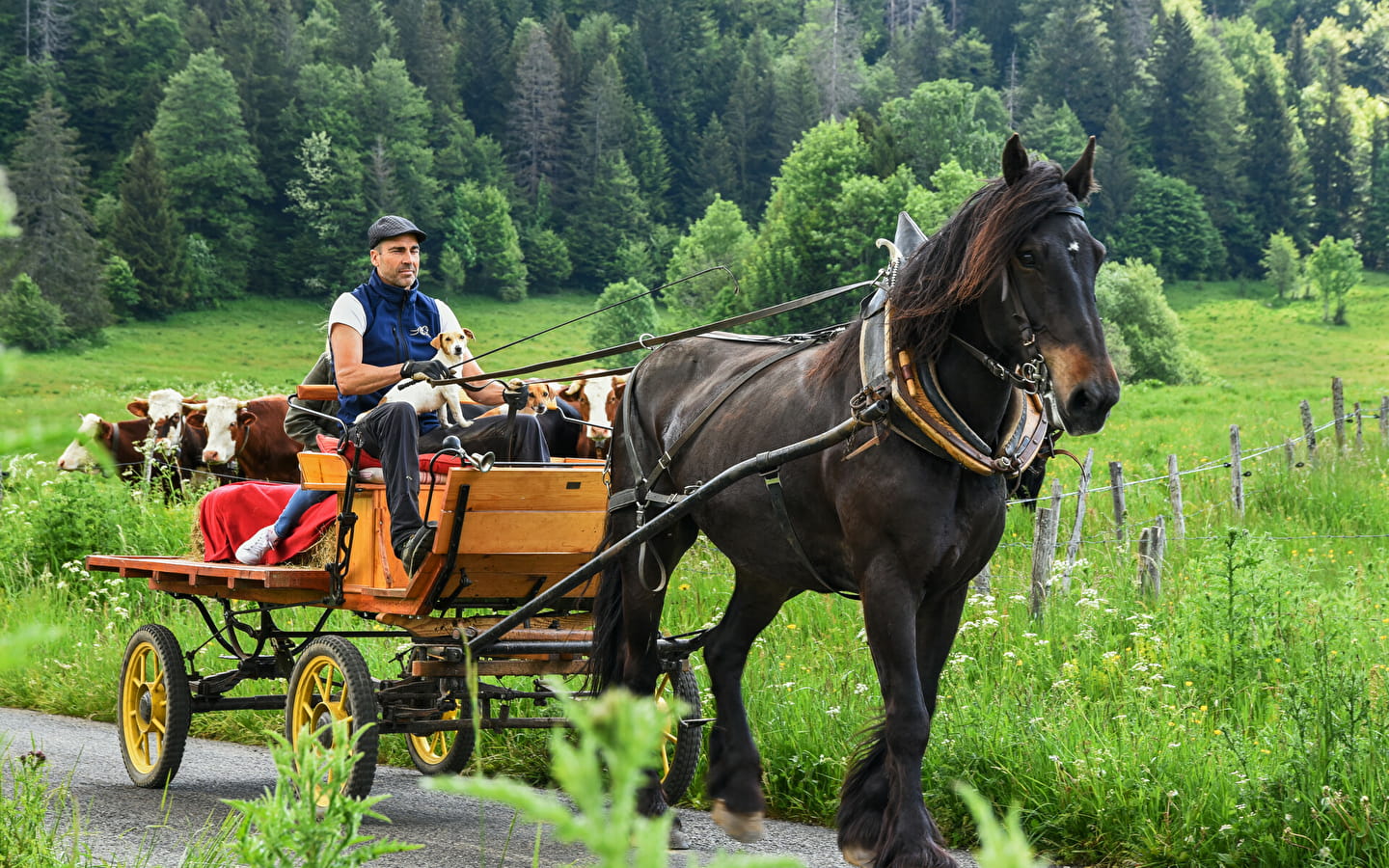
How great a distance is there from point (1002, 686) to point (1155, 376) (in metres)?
57.6

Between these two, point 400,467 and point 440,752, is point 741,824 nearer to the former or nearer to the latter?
point 400,467

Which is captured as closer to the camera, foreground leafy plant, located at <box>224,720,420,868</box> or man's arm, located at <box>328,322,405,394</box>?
foreground leafy plant, located at <box>224,720,420,868</box>

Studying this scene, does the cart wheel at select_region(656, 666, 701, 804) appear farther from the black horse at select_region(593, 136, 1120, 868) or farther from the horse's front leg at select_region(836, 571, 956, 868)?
the horse's front leg at select_region(836, 571, 956, 868)

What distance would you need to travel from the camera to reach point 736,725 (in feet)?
18.0

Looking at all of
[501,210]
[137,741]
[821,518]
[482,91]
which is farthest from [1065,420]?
[482,91]

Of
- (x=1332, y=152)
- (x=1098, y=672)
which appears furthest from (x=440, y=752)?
(x=1332, y=152)

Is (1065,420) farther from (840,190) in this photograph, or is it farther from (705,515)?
(840,190)

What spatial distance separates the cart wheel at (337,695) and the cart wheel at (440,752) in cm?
60

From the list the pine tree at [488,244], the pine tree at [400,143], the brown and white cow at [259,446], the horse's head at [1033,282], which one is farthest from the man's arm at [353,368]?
the pine tree at [400,143]

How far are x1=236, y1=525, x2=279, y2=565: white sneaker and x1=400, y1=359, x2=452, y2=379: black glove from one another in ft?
4.26

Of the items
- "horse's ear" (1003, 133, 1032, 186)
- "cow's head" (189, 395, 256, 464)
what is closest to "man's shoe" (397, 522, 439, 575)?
"horse's ear" (1003, 133, 1032, 186)

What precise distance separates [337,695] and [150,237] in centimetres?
8094

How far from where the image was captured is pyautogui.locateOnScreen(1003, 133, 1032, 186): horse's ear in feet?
14.2

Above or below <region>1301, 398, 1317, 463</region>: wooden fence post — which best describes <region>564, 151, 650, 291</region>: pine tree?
above
